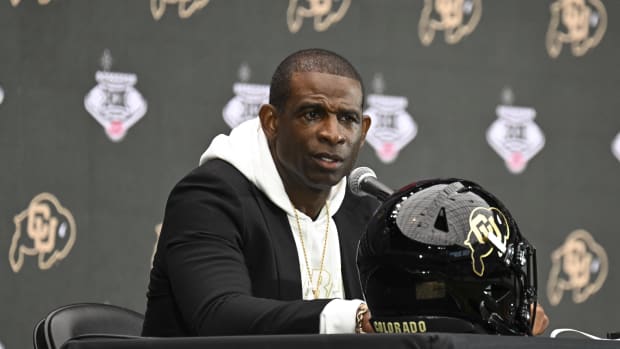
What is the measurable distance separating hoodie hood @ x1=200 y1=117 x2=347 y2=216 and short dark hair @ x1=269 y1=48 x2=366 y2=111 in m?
0.09

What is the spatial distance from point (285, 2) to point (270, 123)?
1.50 meters

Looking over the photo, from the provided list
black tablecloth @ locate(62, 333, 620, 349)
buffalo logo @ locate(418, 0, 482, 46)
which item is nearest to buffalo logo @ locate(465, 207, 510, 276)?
black tablecloth @ locate(62, 333, 620, 349)

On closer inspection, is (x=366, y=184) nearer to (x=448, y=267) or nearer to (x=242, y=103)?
(x=448, y=267)

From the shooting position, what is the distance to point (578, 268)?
12.2ft

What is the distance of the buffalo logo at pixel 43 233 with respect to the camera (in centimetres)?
314

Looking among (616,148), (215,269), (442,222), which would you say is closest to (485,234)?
(442,222)

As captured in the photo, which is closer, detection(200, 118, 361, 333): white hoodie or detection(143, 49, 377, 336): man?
detection(143, 49, 377, 336): man

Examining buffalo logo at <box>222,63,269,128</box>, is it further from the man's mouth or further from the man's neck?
the man's mouth

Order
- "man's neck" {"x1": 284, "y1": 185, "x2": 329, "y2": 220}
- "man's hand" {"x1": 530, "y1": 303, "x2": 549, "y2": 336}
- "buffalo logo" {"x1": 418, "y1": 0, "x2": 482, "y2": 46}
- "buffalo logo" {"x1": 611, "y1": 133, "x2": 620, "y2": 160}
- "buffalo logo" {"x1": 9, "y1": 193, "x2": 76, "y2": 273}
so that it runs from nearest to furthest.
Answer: "man's hand" {"x1": 530, "y1": 303, "x2": 549, "y2": 336}, "man's neck" {"x1": 284, "y1": 185, "x2": 329, "y2": 220}, "buffalo logo" {"x1": 9, "y1": 193, "x2": 76, "y2": 273}, "buffalo logo" {"x1": 418, "y1": 0, "x2": 482, "y2": 46}, "buffalo logo" {"x1": 611, "y1": 133, "x2": 620, "y2": 160}

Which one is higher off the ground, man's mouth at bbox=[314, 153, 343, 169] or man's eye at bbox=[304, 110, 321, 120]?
man's eye at bbox=[304, 110, 321, 120]

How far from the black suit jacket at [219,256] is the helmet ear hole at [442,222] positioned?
382 mm

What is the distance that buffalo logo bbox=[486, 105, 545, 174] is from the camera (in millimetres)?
3684

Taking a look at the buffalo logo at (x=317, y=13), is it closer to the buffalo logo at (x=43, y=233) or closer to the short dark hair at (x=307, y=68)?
the buffalo logo at (x=43, y=233)

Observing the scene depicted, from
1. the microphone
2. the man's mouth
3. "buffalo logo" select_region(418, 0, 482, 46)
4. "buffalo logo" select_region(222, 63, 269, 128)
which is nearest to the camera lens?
the microphone
